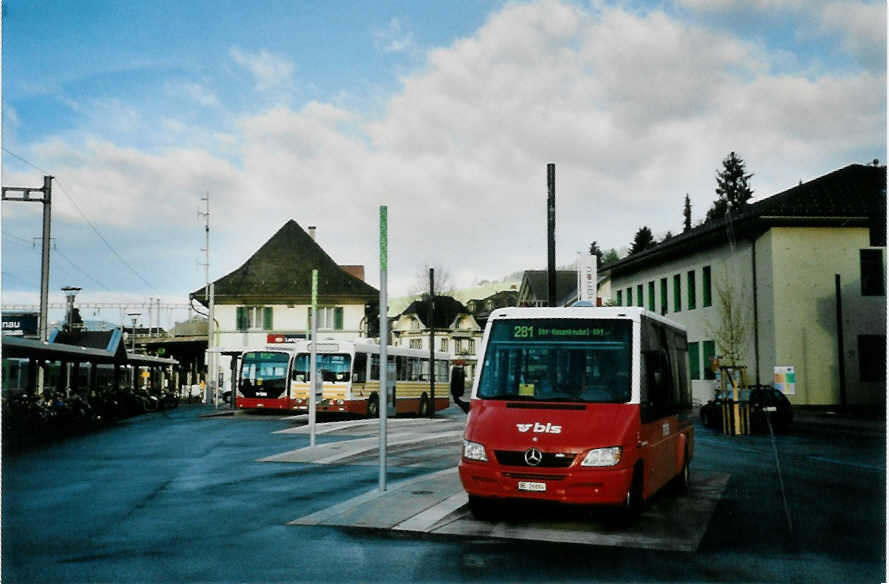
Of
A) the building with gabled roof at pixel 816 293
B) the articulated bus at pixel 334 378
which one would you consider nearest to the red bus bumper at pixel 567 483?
the articulated bus at pixel 334 378

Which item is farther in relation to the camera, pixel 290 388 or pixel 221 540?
pixel 290 388

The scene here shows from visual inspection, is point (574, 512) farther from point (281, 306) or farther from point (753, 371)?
point (281, 306)

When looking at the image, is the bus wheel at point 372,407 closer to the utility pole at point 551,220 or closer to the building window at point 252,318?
the utility pole at point 551,220

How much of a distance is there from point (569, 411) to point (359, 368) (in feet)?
86.8

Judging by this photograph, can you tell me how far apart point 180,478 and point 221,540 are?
6735mm

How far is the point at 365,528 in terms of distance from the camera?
10.3 meters

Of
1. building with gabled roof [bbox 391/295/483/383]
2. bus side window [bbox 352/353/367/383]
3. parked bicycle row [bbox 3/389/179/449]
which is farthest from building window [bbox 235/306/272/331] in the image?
building with gabled roof [bbox 391/295/483/383]

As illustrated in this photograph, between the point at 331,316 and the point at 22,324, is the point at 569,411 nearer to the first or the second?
the point at 22,324

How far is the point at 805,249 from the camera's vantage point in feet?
144

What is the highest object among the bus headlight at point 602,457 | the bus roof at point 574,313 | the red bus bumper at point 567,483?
the bus roof at point 574,313

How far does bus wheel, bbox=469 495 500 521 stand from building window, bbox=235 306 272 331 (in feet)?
206

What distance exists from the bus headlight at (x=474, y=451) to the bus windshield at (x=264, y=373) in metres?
31.0

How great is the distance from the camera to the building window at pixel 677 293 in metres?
55.3

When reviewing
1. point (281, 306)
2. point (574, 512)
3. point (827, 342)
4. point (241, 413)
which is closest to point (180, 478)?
point (574, 512)
